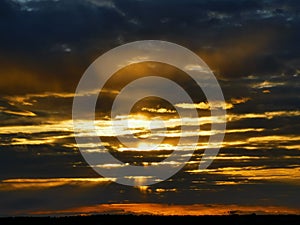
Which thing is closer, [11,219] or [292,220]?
[292,220]

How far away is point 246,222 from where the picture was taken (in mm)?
87500

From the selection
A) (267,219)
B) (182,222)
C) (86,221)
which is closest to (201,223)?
(182,222)

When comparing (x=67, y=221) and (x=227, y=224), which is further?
(x=67, y=221)

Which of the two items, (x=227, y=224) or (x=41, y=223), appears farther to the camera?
(x=41, y=223)

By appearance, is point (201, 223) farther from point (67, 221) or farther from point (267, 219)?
point (67, 221)

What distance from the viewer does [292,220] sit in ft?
285

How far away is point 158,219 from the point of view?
290ft

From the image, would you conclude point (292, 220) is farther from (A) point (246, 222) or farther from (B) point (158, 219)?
(B) point (158, 219)

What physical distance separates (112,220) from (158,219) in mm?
5936

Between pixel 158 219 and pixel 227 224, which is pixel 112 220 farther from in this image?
pixel 227 224

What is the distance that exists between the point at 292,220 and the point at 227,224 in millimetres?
7551

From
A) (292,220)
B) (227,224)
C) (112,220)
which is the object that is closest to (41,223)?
(112,220)

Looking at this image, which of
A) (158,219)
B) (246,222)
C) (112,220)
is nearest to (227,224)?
(246,222)

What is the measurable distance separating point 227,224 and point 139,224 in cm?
1050
